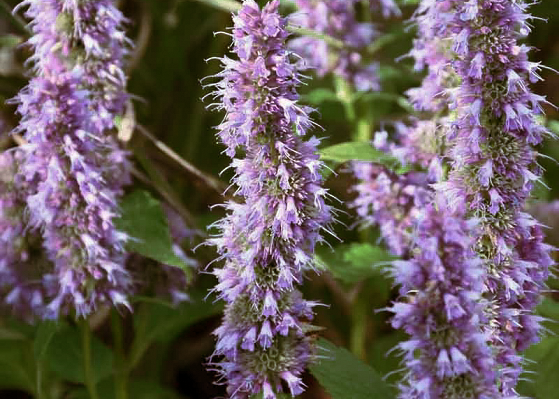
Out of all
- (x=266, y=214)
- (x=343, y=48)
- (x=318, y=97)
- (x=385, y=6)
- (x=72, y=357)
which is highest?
(x=385, y=6)

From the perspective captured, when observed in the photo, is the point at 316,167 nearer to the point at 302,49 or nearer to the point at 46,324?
the point at 46,324

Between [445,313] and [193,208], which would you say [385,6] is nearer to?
[193,208]

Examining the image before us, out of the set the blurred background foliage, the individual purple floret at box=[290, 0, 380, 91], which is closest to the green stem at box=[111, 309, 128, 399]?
the blurred background foliage

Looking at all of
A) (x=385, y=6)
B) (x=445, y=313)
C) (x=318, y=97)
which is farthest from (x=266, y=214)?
(x=385, y=6)

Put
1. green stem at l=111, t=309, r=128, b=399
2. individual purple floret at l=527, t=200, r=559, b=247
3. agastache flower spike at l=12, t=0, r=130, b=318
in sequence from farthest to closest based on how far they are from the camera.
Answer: individual purple floret at l=527, t=200, r=559, b=247, green stem at l=111, t=309, r=128, b=399, agastache flower spike at l=12, t=0, r=130, b=318

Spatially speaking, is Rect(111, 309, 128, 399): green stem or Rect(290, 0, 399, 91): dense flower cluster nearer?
Rect(111, 309, 128, 399): green stem

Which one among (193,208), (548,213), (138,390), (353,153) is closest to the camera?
(353,153)

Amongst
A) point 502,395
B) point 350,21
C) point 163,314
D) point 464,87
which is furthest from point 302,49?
point 502,395

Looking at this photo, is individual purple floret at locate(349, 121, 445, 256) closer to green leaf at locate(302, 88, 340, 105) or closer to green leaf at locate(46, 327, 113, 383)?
green leaf at locate(302, 88, 340, 105)
